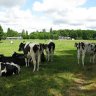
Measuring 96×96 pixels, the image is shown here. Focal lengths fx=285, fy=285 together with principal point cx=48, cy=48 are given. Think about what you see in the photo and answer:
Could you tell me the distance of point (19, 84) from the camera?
1377 centimetres

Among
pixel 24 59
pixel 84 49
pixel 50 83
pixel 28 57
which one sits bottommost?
pixel 50 83

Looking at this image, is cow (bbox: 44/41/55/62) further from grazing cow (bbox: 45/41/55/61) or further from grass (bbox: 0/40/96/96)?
grass (bbox: 0/40/96/96)

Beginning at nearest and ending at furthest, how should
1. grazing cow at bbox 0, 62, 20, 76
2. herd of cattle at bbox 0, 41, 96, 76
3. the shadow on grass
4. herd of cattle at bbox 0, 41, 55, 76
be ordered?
the shadow on grass, grazing cow at bbox 0, 62, 20, 76, herd of cattle at bbox 0, 41, 55, 76, herd of cattle at bbox 0, 41, 96, 76

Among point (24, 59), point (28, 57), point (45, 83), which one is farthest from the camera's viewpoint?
point (24, 59)

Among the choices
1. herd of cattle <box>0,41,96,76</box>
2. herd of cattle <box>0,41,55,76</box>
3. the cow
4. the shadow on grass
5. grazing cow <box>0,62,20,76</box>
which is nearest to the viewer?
the shadow on grass

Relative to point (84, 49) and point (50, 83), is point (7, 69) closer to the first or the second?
point (50, 83)

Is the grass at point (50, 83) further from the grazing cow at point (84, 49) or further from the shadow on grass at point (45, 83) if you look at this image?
the grazing cow at point (84, 49)

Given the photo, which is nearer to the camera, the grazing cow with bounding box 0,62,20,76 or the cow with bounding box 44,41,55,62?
the grazing cow with bounding box 0,62,20,76

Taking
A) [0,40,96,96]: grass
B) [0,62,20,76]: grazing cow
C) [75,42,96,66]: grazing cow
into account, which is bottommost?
[0,40,96,96]: grass

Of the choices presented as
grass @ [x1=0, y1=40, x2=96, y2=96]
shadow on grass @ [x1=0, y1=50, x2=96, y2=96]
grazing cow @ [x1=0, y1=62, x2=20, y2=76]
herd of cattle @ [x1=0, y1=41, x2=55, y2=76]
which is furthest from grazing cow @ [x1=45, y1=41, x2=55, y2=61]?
grazing cow @ [x1=0, y1=62, x2=20, y2=76]

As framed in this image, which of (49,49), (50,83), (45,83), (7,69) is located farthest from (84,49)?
(45,83)

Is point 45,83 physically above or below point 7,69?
below

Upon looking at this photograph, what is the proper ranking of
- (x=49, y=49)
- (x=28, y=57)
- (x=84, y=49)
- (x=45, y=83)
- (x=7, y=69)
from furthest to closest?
1. (x=49, y=49)
2. (x=84, y=49)
3. (x=28, y=57)
4. (x=7, y=69)
5. (x=45, y=83)

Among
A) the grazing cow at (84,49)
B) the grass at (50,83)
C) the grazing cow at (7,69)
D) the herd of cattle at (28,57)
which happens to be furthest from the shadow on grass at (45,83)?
the grazing cow at (84,49)
